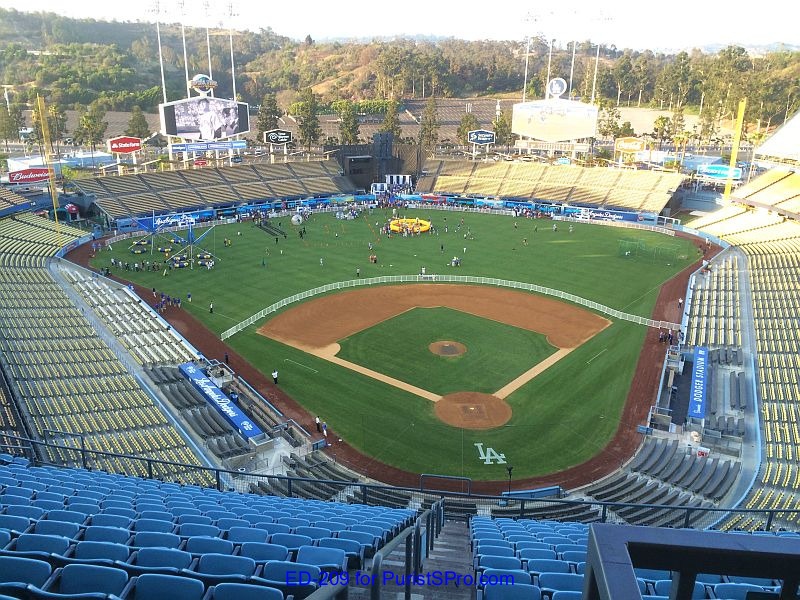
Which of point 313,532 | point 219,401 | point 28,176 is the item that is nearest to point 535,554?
point 313,532

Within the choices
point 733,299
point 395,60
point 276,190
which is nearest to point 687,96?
point 395,60

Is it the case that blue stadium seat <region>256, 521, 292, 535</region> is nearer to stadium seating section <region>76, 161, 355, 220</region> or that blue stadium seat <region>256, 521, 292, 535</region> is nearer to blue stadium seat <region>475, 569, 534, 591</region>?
blue stadium seat <region>475, 569, 534, 591</region>

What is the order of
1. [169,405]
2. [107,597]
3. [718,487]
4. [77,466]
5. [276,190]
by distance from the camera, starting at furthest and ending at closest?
[276,190] → [169,405] → [718,487] → [77,466] → [107,597]

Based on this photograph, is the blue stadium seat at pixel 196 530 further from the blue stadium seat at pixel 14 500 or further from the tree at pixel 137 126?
the tree at pixel 137 126

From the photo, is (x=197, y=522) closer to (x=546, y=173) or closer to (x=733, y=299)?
(x=733, y=299)

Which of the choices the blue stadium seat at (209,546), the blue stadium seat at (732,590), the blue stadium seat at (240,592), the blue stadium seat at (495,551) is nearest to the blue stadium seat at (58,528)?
the blue stadium seat at (209,546)

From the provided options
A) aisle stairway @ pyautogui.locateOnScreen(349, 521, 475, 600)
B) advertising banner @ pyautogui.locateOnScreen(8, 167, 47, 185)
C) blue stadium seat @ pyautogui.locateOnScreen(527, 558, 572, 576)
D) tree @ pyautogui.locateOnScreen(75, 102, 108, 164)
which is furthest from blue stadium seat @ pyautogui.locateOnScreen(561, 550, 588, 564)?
tree @ pyautogui.locateOnScreen(75, 102, 108, 164)

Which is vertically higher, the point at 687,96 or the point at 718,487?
the point at 687,96
